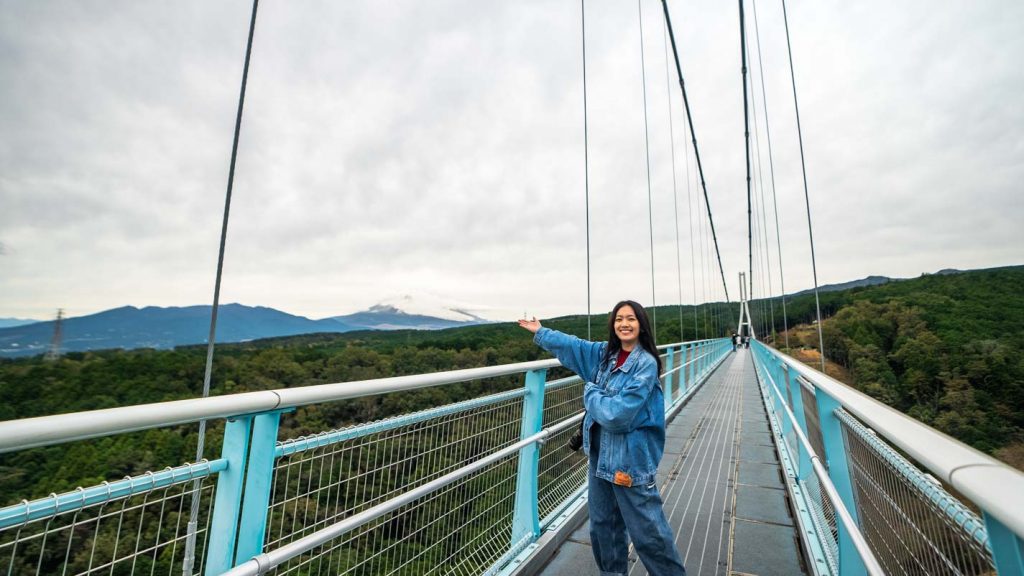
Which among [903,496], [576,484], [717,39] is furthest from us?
[717,39]

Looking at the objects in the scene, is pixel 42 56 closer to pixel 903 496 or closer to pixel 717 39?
pixel 903 496

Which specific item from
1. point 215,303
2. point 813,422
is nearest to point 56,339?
point 215,303

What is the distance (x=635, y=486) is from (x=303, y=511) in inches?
41.6

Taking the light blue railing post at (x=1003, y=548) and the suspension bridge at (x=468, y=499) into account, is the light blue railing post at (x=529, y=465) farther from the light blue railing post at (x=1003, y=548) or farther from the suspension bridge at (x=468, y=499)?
the light blue railing post at (x=1003, y=548)

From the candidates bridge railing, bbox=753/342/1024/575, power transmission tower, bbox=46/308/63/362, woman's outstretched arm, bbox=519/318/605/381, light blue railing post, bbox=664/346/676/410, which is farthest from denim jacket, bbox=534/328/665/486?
light blue railing post, bbox=664/346/676/410

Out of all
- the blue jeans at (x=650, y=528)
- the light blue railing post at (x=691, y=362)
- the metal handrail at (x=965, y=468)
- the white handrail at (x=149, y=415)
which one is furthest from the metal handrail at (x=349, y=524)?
the light blue railing post at (x=691, y=362)

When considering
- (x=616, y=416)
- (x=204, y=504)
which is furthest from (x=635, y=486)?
(x=204, y=504)

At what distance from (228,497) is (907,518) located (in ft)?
4.87

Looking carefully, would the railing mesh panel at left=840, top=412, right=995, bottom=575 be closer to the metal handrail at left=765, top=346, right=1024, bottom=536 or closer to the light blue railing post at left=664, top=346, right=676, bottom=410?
the metal handrail at left=765, top=346, right=1024, bottom=536

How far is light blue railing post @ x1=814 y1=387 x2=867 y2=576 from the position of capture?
5.61ft

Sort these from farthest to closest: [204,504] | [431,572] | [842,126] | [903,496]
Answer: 1. [842,126]
2. [431,572]
3. [204,504]
4. [903,496]

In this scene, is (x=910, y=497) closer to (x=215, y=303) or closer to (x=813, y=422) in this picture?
(x=813, y=422)

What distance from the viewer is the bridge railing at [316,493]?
34.2 inches

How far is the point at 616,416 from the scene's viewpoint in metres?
1.67
